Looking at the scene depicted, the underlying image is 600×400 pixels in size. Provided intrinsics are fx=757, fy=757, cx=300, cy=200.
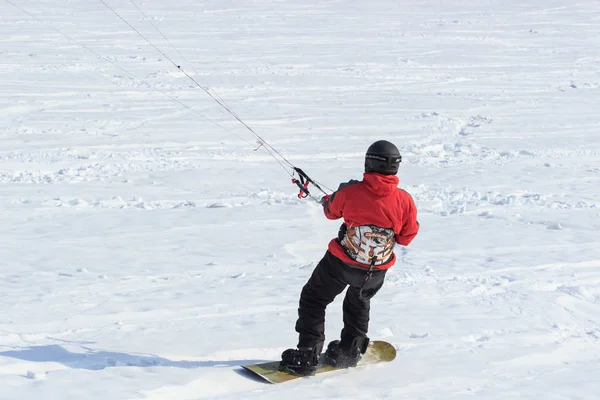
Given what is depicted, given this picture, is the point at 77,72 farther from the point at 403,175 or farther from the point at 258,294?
the point at 258,294

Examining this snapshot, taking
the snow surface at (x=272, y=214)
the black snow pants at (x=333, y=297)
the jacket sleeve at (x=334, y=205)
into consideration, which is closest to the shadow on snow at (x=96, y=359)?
the snow surface at (x=272, y=214)

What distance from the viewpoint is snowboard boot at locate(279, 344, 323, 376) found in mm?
4480

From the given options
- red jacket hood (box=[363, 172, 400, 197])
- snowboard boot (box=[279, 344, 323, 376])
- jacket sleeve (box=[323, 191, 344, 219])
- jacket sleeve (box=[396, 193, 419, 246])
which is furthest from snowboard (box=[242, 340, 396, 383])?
red jacket hood (box=[363, 172, 400, 197])

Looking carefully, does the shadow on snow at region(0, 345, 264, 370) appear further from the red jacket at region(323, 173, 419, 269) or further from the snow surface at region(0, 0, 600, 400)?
the red jacket at region(323, 173, 419, 269)

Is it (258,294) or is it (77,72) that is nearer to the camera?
(258,294)

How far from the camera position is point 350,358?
4637mm

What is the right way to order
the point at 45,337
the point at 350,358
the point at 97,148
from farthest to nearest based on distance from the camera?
1. the point at 97,148
2. the point at 45,337
3. the point at 350,358

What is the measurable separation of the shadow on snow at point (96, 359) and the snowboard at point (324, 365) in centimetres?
19

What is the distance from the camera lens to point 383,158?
4.13m

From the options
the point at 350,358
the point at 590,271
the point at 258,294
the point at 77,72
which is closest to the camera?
the point at 350,358

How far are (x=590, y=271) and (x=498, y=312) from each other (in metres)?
1.65

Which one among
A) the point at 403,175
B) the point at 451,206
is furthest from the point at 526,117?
the point at 451,206

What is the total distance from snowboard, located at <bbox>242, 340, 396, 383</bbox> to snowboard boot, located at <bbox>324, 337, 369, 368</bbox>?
46 mm

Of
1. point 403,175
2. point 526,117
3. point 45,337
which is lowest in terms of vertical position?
point 45,337
